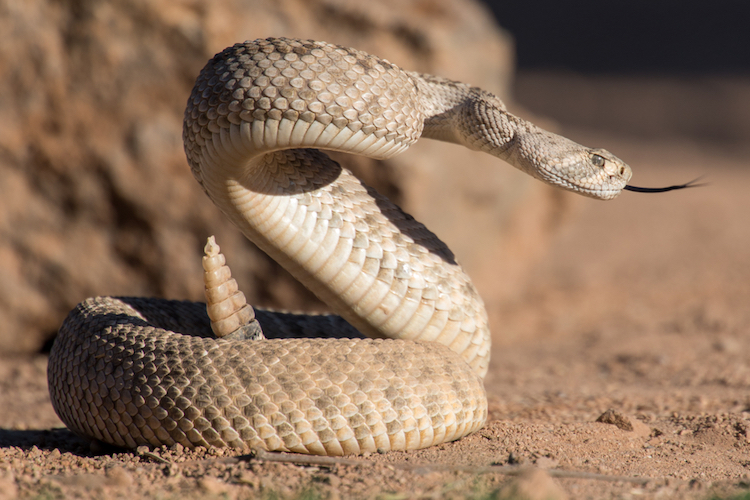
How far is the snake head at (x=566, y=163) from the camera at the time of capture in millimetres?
4285

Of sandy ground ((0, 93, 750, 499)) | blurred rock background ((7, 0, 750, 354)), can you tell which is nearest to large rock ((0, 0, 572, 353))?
blurred rock background ((7, 0, 750, 354))

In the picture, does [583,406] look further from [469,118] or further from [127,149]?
[127,149]

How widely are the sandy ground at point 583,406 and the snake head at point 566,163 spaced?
4.45 ft

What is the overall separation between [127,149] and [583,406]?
4.95 meters

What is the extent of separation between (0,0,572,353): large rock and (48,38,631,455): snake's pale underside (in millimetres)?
3004

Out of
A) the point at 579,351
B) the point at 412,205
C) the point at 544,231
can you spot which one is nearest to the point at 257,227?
the point at 412,205

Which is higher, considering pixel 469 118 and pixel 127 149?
pixel 469 118

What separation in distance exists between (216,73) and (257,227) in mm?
845

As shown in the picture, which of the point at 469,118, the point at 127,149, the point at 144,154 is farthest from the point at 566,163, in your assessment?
the point at 127,149

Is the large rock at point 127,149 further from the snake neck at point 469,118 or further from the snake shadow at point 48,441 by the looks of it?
the snake shadow at point 48,441

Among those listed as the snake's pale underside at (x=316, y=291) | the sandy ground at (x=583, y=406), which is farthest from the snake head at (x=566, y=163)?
Result: the sandy ground at (x=583, y=406)

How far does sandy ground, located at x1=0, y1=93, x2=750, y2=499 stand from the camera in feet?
10.0

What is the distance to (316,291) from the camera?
4.32m

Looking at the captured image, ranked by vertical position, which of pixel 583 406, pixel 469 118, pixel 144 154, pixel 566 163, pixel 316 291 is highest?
pixel 469 118
